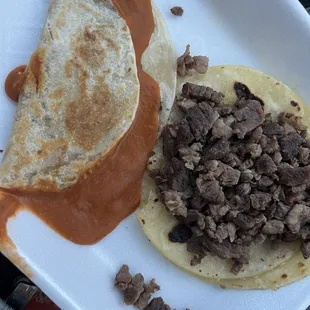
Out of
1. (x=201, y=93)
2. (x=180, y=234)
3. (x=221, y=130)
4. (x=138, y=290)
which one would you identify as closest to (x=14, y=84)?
(x=201, y=93)

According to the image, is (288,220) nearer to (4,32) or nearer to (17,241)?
(17,241)

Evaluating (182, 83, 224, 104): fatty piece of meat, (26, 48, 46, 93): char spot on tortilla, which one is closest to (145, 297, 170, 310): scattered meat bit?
(182, 83, 224, 104): fatty piece of meat

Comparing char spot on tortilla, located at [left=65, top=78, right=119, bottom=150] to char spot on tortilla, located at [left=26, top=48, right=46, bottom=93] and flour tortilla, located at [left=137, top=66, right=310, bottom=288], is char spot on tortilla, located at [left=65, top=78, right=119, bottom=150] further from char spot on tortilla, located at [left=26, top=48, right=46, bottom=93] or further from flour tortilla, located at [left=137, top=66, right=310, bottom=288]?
flour tortilla, located at [left=137, top=66, right=310, bottom=288]

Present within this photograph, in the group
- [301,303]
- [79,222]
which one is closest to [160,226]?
[79,222]

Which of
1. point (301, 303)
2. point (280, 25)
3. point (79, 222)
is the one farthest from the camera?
point (280, 25)

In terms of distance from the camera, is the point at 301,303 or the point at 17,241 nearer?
the point at 17,241
